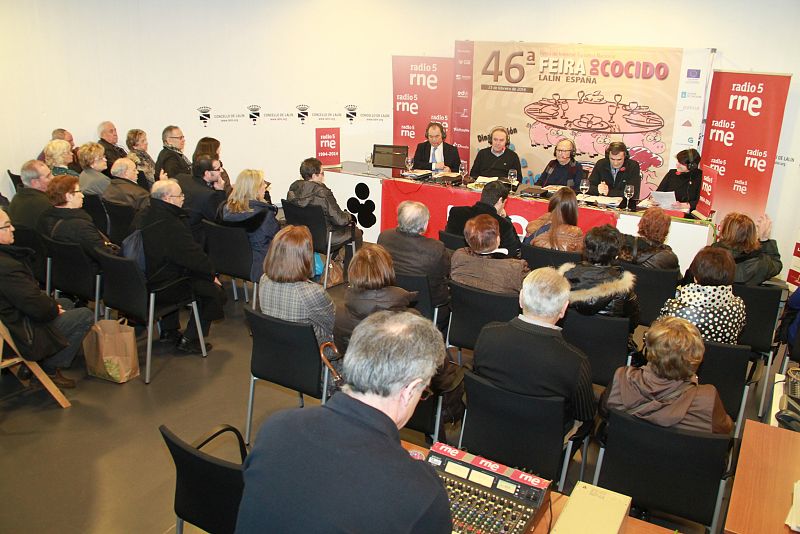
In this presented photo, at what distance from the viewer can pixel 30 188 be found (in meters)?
5.32

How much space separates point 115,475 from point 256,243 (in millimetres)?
2420

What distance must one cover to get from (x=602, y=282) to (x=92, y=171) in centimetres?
481

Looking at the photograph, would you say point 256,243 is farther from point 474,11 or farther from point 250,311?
point 474,11

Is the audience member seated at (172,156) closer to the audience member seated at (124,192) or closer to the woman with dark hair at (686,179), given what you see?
the audience member seated at (124,192)

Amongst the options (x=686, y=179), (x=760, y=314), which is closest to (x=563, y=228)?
(x=760, y=314)

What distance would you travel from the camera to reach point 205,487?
2.27 meters

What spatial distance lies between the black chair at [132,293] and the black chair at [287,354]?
126 centimetres

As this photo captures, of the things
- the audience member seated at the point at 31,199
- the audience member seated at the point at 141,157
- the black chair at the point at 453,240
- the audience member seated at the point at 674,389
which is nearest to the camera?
the audience member seated at the point at 674,389

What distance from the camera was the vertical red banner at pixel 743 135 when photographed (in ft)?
21.7

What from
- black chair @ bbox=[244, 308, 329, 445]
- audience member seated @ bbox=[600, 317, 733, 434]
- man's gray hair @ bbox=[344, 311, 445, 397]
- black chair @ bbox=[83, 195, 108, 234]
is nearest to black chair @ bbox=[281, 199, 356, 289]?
black chair @ bbox=[83, 195, 108, 234]

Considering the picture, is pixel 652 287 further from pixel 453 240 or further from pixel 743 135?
pixel 743 135

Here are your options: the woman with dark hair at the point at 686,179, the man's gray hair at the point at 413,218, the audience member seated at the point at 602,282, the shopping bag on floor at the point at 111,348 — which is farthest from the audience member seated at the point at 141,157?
the woman with dark hair at the point at 686,179

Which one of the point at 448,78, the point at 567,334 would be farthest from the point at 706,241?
the point at 448,78

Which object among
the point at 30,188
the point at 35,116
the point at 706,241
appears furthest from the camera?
the point at 35,116
